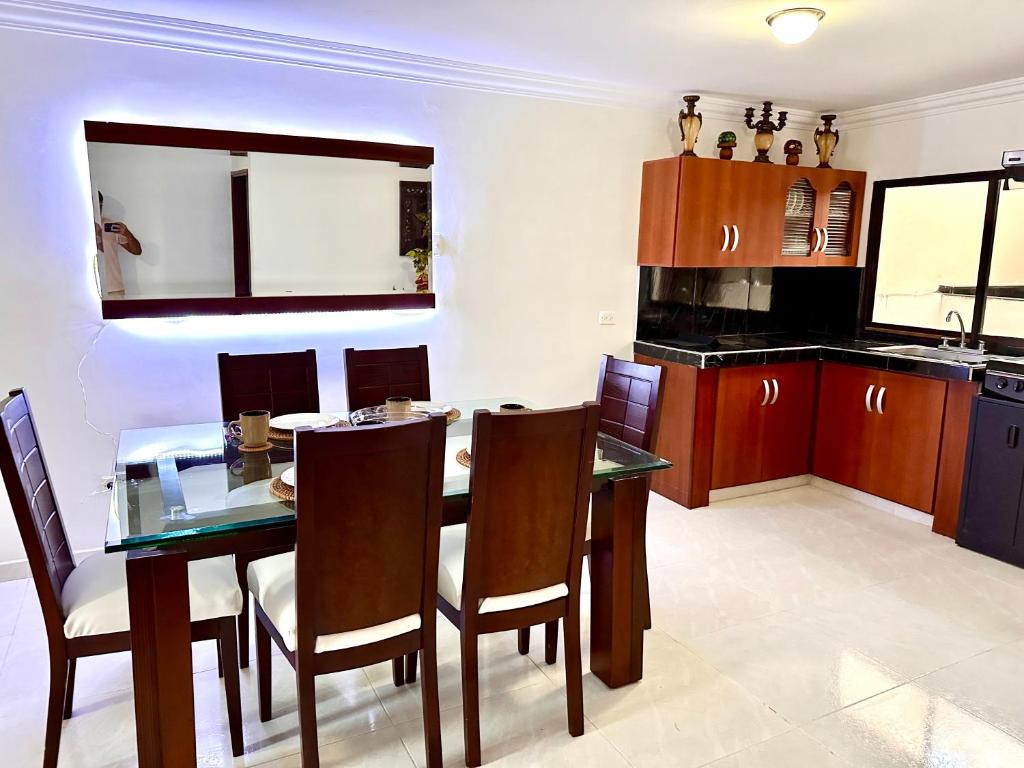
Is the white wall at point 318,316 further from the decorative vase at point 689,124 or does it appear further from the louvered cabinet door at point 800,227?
the louvered cabinet door at point 800,227

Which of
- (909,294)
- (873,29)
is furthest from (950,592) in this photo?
(873,29)

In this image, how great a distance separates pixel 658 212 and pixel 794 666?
8.45 ft

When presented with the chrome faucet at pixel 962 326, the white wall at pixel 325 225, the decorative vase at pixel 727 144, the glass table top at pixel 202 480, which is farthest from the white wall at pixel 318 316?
the chrome faucet at pixel 962 326

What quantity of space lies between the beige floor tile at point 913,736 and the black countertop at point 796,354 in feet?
6.28

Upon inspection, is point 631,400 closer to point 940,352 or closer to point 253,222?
point 253,222

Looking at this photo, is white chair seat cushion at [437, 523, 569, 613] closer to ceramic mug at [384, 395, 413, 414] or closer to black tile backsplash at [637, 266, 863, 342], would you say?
ceramic mug at [384, 395, 413, 414]

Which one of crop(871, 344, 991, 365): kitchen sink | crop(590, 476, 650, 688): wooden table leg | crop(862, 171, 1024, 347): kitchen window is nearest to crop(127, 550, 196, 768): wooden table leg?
crop(590, 476, 650, 688): wooden table leg

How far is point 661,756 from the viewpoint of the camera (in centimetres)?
209

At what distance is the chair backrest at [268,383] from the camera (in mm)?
2828

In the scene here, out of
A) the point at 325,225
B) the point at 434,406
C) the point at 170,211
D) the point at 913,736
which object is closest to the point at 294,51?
the point at 325,225

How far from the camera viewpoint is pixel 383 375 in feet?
10.4

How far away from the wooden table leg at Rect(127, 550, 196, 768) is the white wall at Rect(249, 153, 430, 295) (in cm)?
187

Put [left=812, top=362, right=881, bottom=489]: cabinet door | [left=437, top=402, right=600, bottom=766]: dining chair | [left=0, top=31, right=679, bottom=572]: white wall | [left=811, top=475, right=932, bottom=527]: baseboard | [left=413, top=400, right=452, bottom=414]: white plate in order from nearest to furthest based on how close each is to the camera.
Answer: [left=437, top=402, right=600, bottom=766]: dining chair, [left=413, top=400, right=452, bottom=414]: white plate, [left=0, top=31, right=679, bottom=572]: white wall, [left=811, top=475, right=932, bottom=527]: baseboard, [left=812, top=362, right=881, bottom=489]: cabinet door

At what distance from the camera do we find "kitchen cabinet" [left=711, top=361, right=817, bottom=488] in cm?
412
